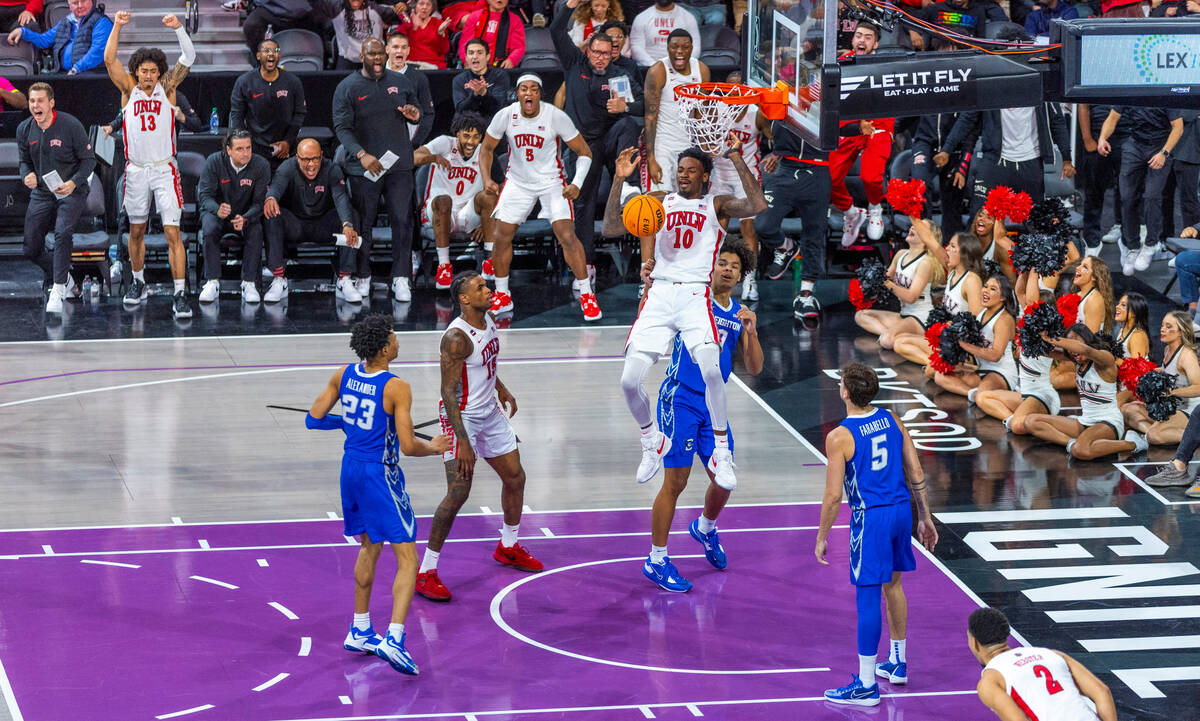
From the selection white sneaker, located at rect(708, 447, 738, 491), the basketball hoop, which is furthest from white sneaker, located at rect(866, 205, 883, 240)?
white sneaker, located at rect(708, 447, 738, 491)

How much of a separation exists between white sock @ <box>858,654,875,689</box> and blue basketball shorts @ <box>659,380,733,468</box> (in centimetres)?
186

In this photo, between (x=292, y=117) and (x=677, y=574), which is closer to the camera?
(x=677, y=574)

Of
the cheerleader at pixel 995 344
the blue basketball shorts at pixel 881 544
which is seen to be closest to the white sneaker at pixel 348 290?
the cheerleader at pixel 995 344

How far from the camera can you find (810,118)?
36.2ft

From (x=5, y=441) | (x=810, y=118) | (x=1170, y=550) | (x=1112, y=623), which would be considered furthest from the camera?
(x=5, y=441)

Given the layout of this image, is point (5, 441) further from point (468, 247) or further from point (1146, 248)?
point (1146, 248)

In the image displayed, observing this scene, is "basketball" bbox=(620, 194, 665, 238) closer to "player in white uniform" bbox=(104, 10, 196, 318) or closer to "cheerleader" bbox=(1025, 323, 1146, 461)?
"cheerleader" bbox=(1025, 323, 1146, 461)

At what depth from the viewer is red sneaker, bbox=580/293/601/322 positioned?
1606cm

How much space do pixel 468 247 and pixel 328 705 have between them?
33.4 ft

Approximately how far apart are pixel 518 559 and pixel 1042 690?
4122 millimetres

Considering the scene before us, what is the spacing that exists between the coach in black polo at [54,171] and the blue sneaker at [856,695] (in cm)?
1026

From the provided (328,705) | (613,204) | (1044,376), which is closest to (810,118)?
(613,204)

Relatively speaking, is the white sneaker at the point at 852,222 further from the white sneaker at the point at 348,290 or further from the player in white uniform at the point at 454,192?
the white sneaker at the point at 348,290

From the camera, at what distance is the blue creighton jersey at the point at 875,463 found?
8203mm
